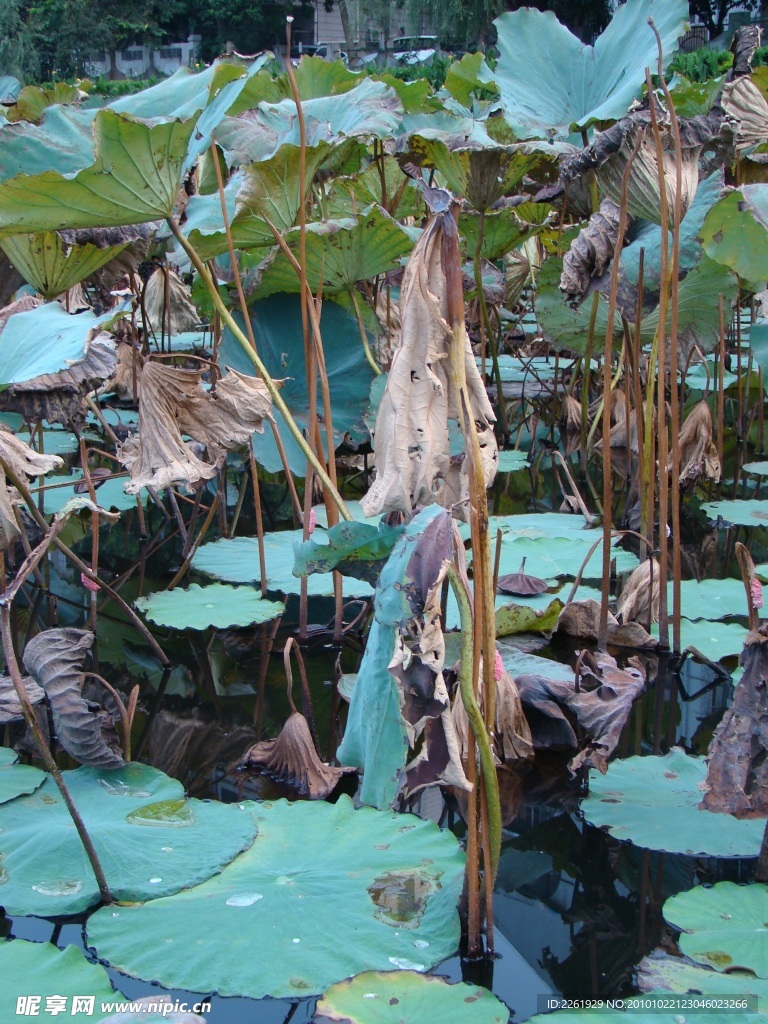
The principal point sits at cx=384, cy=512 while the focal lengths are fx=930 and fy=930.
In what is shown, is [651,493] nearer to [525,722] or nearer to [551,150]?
[525,722]

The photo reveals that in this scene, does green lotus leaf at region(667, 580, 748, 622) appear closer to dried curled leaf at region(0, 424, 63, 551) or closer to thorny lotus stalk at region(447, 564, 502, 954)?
thorny lotus stalk at region(447, 564, 502, 954)

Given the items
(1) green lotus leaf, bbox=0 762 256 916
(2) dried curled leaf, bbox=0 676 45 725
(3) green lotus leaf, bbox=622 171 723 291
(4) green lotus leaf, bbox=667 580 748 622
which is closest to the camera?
(1) green lotus leaf, bbox=0 762 256 916

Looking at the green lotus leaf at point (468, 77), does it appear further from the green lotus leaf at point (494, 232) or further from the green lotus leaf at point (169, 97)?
the green lotus leaf at point (169, 97)

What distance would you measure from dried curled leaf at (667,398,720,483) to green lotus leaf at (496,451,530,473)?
665 mm

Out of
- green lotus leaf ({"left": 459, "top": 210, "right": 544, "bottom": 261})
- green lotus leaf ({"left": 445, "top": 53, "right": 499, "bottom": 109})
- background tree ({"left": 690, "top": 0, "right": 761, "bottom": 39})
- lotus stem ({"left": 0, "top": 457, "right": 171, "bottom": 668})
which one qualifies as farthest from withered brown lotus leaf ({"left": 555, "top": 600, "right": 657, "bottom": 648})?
background tree ({"left": 690, "top": 0, "right": 761, "bottom": 39})

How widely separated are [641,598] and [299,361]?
1107 millimetres

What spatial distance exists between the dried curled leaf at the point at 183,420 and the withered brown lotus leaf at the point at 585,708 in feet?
2.30

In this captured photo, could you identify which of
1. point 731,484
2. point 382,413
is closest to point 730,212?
point 382,413

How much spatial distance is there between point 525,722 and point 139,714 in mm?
758

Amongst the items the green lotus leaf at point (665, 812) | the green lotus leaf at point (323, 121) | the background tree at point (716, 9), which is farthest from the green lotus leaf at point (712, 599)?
the background tree at point (716, 9)

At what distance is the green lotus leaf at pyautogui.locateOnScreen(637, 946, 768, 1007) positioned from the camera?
971mm

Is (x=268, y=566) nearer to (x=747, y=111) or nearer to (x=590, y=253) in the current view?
(x=590, y=253)

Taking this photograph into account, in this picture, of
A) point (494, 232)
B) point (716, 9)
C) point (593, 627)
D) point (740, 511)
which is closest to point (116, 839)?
point (593, 627)

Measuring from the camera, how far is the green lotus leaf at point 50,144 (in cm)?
177
